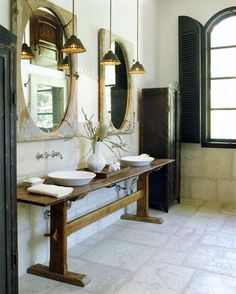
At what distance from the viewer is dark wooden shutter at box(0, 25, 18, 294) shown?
1856 mm

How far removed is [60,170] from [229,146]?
286cm

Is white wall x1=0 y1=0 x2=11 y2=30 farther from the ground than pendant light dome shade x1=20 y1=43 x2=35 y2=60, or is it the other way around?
white wall x1=0 y1=0 x2=11 y2=30

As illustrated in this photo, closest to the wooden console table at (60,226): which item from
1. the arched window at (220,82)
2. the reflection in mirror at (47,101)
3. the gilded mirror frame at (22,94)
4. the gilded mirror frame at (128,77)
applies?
the gilded mirror frame at (22,94)

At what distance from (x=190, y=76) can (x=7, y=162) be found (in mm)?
3889

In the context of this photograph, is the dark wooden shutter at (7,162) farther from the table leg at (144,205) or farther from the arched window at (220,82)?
the arched window at (220,82)

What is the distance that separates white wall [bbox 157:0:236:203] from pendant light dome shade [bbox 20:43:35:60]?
9.88 ft

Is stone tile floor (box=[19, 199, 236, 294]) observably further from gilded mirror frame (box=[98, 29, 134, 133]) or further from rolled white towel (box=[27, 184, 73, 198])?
gilded mirror frame (box=[98, 29, 134, 133])

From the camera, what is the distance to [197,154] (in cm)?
535

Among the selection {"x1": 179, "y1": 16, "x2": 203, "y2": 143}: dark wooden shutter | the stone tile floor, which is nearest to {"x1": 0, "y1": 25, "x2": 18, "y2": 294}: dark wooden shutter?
the stone tile floor

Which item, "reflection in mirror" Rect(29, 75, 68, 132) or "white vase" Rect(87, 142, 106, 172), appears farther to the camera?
"white vase" Rect(87, 142, 106, 172)

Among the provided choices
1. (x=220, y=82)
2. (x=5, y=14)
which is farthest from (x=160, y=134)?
(x=5, y=14)

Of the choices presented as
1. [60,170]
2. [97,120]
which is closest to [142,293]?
[60,170]

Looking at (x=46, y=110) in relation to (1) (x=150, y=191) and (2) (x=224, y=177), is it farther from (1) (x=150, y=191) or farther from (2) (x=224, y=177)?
(2) (x=224, y=177)

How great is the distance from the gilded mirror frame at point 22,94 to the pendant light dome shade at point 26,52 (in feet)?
0.12
